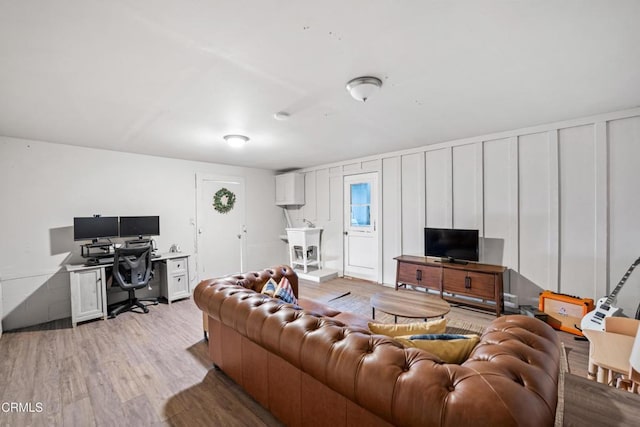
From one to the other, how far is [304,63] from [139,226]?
12.4 feet

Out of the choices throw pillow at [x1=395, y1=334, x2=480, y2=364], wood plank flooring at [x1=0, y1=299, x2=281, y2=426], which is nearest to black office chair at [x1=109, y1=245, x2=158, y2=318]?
wood plank flooring at [x1=0, y1=299, x2=281, y2=426]

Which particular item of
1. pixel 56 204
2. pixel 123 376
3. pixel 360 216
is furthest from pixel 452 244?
pixel 56 204

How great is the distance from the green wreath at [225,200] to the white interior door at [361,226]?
2.42 metres

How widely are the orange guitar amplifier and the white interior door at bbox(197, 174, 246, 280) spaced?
5143 mm

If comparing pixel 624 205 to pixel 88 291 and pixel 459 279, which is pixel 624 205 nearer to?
pixel 459 279

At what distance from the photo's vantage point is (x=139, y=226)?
4.13 meters

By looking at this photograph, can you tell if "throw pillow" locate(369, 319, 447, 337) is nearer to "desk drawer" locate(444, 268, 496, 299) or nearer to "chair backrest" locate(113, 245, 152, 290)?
"desk drawer" locate(444, 268, 496, 299)

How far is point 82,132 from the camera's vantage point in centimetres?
321

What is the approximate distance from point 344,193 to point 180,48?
13.8ft

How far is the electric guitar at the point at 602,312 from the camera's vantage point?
2.53 metres

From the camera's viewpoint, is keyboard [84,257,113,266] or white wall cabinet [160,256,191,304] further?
white wall cabinet [160,256,191,304]

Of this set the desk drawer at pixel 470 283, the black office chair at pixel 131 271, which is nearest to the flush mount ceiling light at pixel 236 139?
the black office chair at pixel 131 271

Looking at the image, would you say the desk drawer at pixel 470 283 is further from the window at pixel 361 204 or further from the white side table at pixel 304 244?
the white side table at pixel 304 244

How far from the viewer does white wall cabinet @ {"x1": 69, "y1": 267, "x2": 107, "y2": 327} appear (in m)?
3.31
